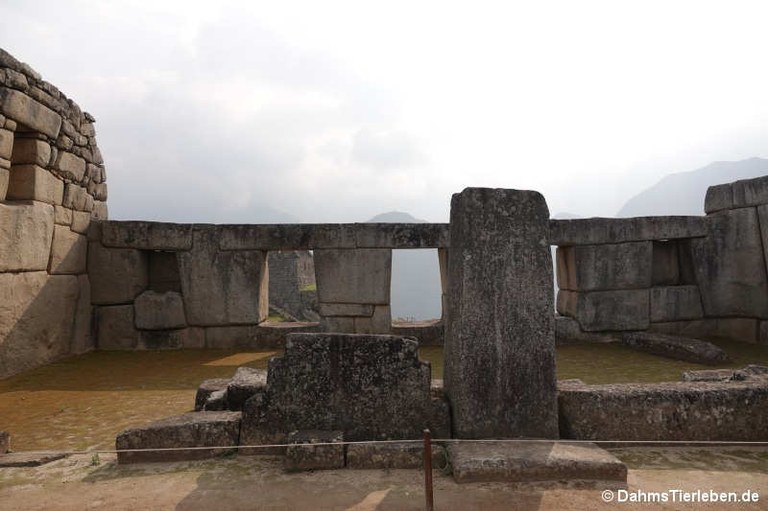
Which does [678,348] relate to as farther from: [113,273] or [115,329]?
[113,273]

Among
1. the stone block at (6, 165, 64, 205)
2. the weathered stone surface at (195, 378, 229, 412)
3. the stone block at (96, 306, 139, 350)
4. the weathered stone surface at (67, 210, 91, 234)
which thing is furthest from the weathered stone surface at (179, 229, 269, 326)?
the weathered stone surface at (195, 378, 229, 412)

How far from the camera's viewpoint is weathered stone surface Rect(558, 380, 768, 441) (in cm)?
420

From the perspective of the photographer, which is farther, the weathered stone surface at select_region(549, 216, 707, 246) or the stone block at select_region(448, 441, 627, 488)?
the weathered stone surface at select_region(549, 216, 707, 246)

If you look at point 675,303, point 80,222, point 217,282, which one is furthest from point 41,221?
point 675,303

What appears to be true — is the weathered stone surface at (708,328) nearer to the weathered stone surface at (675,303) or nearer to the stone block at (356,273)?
the weathered stone surface at (675,303)

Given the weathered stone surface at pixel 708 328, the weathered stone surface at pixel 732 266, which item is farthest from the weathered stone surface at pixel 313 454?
the weathered stone surface at pixel 732 266

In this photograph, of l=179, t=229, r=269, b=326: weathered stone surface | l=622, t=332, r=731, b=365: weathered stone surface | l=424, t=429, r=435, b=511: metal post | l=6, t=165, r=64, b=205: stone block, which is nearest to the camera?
l=424, t=429, r=435, b=511: metal post

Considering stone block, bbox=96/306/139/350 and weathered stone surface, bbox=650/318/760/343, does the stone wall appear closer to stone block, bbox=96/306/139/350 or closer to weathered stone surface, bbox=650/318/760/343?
stone block, bbox=96/306/139/350

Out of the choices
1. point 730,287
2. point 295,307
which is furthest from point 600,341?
point 295,307

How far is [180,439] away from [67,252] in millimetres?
5932

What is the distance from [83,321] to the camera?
8.73 metres

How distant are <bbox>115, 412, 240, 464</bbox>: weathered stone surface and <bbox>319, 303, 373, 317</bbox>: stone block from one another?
5.57 m

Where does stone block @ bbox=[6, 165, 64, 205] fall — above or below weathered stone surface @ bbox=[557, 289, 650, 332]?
above

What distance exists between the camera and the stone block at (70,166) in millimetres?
8070
